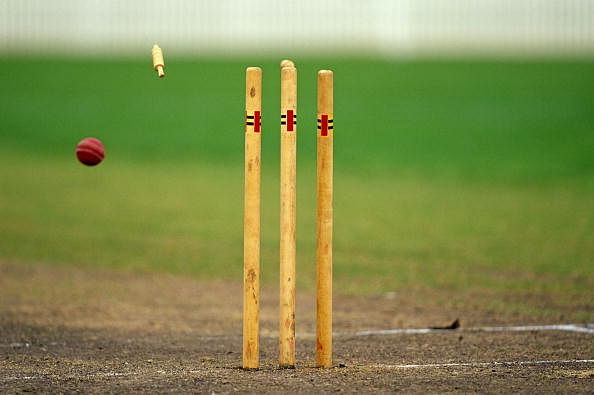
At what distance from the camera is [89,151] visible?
435 inches

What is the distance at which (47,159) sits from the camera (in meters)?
27.2

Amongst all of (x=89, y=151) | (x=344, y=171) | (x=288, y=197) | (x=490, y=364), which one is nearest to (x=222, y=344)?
(x=89, y=151)

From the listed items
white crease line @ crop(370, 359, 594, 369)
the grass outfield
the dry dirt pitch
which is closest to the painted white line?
the dry dirt pitch

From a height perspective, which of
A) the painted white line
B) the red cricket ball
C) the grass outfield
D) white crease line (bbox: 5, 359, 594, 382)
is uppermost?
the grass outfield

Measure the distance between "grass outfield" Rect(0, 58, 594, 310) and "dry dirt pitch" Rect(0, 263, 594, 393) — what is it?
136 centimetres

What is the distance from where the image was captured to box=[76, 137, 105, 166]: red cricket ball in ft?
36.3

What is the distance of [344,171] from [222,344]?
14.6 meters

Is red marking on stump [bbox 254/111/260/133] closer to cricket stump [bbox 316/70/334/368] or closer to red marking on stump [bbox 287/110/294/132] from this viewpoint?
red marking on stump [bbox 287/110/294/132]

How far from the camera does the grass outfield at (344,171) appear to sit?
17.0m

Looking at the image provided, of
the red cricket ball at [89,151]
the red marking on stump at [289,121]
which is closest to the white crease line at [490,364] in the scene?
the red marking on stump at [289,121]

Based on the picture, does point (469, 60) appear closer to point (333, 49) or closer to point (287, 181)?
point (333, 49)

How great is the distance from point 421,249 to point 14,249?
5.29 m

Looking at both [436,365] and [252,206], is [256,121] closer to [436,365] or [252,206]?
[252,206]

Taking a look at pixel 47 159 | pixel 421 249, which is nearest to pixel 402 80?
pixel 47 159
